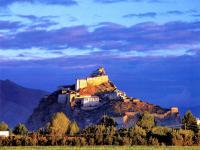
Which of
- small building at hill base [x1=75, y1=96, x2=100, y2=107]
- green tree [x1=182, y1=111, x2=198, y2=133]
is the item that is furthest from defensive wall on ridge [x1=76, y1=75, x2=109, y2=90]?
green tree [x1=182, y1=111, x2=198, y2=133]

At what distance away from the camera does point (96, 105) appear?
17438 centimetres

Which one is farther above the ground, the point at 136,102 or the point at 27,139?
the point at 136,102

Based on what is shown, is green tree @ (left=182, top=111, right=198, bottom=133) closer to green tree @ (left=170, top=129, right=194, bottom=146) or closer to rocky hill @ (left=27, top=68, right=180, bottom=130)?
green tree @ (left=170, top=129, right=194, bottom=146)

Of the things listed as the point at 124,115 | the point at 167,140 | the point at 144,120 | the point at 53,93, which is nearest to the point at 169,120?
the point at 124,115

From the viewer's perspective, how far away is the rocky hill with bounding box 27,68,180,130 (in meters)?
166

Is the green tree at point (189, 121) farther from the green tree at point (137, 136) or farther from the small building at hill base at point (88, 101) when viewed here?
the small building at hill base at point (88, 101)

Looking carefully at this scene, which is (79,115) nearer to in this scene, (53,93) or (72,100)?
(72,100)

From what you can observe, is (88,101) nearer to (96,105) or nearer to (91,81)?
(96,105)

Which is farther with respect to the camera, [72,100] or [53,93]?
[53,93]

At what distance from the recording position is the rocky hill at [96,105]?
166m

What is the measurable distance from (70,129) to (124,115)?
255 feet

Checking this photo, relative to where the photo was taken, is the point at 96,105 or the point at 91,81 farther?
the point at 91,81

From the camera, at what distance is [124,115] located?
512 ft

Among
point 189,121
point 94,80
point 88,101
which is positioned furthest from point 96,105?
point 189,121
